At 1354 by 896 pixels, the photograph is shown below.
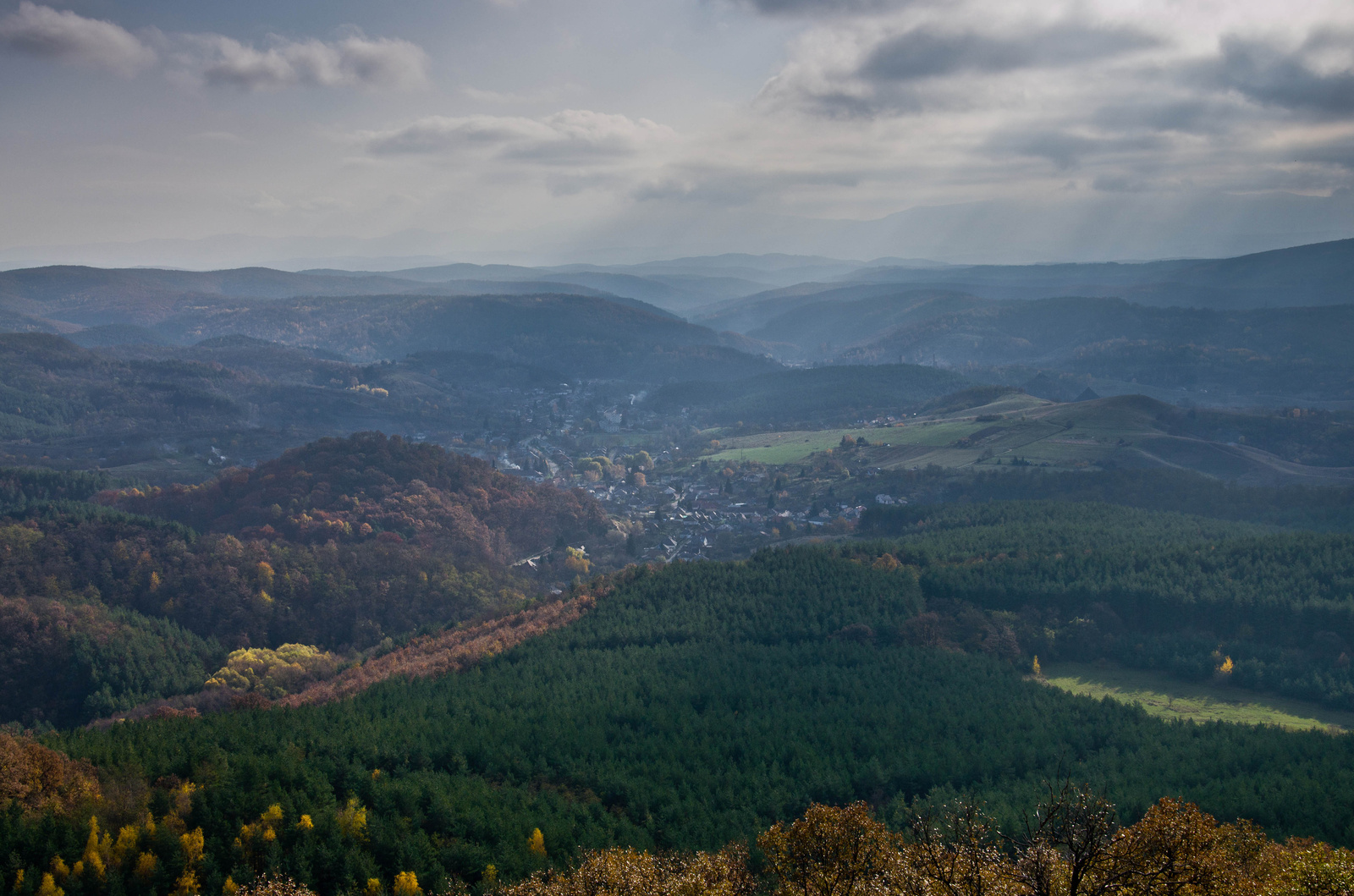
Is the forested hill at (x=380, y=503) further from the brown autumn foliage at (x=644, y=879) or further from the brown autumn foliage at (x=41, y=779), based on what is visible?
the brown autumn foliage at (x=644, y=879)

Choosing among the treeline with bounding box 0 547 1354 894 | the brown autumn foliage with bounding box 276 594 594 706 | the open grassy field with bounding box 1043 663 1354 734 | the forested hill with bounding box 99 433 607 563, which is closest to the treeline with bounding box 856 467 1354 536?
the forested hill with bounding box 99 433 607 563

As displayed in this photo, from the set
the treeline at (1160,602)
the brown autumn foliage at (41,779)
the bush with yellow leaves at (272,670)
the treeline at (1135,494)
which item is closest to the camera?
the brown autumn foliage at (41,779)

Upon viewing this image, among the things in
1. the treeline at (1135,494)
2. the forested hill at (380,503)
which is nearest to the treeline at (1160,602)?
the treeline at (1135,494)

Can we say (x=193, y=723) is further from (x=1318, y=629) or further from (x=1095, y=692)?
(x=1318, y=629)

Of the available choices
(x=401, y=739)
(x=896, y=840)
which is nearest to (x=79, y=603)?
(x=401, y=739)

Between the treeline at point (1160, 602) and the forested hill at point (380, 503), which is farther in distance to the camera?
the forested hill at point (380, 503)

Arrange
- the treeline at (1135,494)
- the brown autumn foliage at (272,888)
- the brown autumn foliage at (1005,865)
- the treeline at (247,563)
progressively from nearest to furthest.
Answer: the brown autumn foliage at (1005,865) → the brown autumn foliage at (272,888) → the treeline at (247,563) → the treeline at (1135,494)

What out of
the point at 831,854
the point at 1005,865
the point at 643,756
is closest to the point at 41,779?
the point at 643,756
